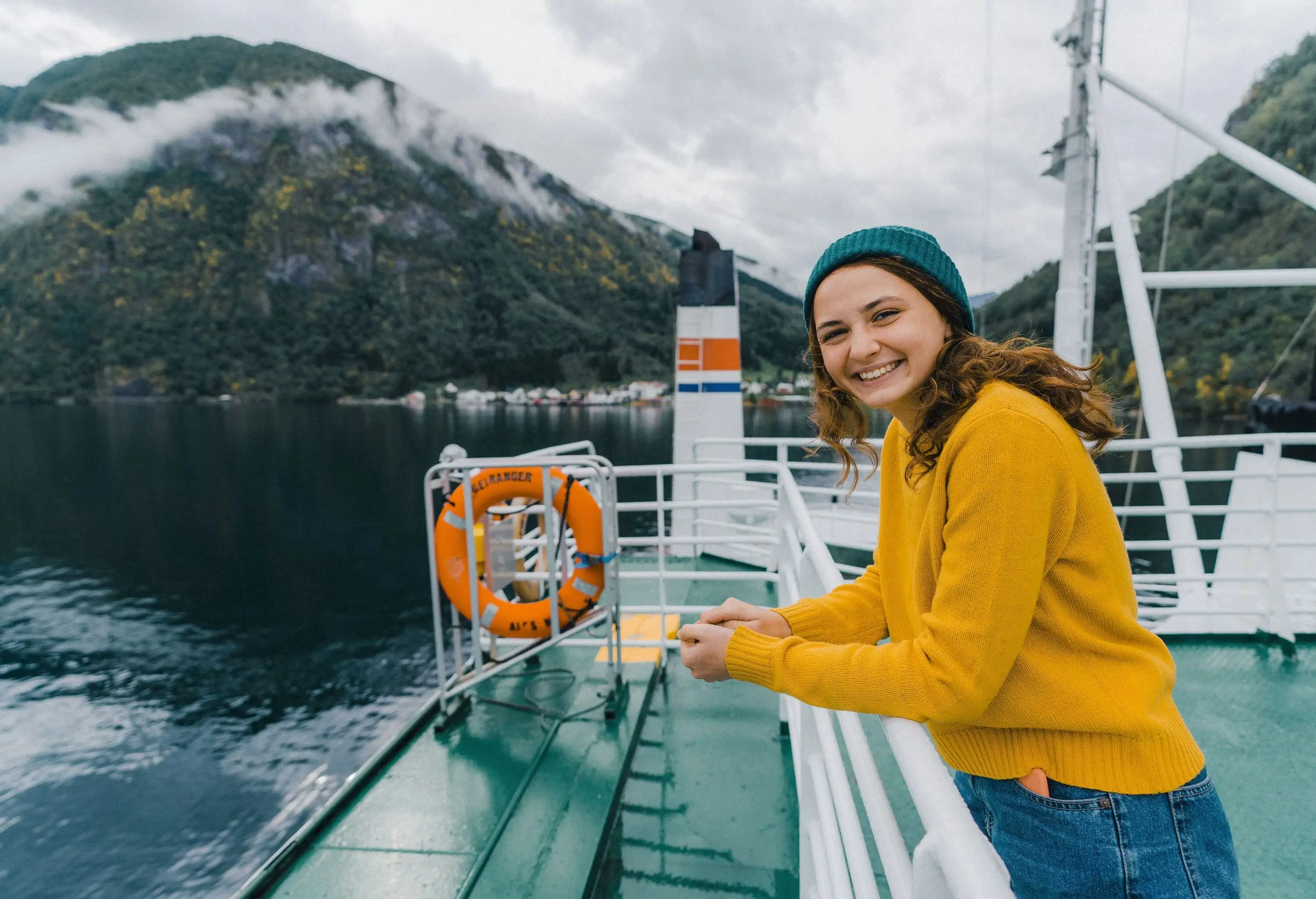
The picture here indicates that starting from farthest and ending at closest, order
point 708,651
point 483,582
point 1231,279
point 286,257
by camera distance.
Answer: point 286,257 < point 1231,279 < point 483,582 < point 708,651

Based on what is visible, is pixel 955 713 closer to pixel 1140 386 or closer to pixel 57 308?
pixel 1140 386

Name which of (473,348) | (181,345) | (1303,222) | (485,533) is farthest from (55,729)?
(181,345)

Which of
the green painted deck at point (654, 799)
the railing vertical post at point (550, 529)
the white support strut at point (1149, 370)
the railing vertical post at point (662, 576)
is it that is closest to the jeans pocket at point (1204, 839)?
the green painted deck at point (654, 799)

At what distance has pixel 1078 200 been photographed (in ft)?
21.7

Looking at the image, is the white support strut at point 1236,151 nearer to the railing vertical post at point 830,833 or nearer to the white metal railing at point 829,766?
the white metal railing at point 829,766

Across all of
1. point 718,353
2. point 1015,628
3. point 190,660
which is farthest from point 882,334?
point 190,660

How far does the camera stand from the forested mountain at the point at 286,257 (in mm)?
78500

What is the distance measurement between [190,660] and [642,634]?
12334mm

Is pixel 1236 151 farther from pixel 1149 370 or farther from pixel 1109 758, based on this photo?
pixel 1109 758

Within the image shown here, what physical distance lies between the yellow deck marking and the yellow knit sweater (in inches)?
104

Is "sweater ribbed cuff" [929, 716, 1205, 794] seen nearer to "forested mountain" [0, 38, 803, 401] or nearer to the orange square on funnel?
the orange square on funnel

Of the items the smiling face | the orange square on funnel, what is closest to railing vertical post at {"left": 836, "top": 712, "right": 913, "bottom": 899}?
the smiling face

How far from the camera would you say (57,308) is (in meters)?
76.7

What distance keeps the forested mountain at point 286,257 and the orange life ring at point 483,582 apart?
73533 millimetres
